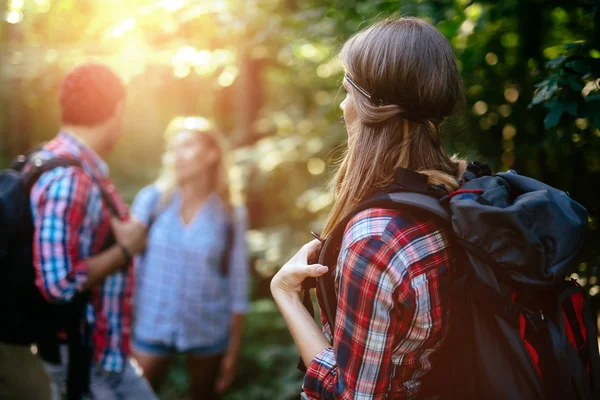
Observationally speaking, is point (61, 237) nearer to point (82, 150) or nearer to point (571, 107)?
point (82, 150)

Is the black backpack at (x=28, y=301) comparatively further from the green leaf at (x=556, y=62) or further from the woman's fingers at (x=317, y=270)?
the green leaf at (x=556, y=62)

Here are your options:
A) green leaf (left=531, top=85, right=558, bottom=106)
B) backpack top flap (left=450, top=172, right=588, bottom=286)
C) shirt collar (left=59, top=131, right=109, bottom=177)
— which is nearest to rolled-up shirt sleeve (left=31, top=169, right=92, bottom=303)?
shirt collar (left=59, top=131, right=109, bottom=177)

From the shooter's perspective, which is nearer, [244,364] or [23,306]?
[23,306]

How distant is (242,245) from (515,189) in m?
2.82

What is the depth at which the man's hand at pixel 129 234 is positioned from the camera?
2.77 m

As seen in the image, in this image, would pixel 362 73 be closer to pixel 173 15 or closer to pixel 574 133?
pixel 574 133

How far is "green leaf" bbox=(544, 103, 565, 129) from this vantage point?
6.52 feet

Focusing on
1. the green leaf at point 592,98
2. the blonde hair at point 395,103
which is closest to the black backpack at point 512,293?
the blonde hair at point 395,103

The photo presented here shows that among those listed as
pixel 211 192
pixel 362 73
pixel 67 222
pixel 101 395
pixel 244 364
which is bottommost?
pixel 244 364

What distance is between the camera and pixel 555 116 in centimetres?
200

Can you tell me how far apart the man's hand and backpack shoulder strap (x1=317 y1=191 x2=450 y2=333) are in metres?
1.50

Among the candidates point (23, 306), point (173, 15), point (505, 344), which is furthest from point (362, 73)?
point (173, 15)

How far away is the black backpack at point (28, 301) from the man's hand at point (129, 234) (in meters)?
0.34

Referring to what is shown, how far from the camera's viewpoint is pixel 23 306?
8.28 ft
